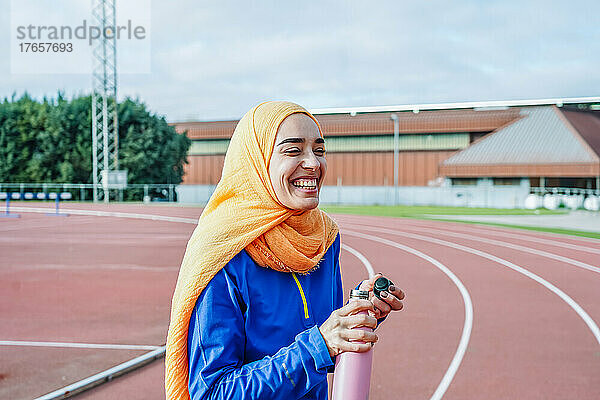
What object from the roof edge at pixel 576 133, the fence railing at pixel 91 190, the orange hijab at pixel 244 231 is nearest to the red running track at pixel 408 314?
the orange hijab at pixel 244 231

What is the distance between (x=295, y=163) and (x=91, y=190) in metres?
38.6

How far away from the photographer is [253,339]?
1.49 meters

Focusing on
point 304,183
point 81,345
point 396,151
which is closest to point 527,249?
point 81,345

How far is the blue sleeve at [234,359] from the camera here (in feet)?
4.46

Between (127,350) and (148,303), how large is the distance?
221 cm

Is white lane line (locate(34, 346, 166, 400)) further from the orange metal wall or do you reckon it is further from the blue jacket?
the orange metal wall

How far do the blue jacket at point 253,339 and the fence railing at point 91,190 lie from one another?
119 ft

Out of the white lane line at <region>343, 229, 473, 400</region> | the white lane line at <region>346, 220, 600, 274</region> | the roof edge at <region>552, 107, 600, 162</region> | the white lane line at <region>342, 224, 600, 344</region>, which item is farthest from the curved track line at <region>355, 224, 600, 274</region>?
the roof edge at <region>552, 107, 600, 162</region>

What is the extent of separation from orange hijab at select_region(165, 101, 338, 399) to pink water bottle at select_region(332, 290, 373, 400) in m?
0.28

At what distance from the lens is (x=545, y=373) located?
546 cm

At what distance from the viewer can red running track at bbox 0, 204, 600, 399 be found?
506 cm

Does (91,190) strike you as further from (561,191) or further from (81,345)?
(81,345)

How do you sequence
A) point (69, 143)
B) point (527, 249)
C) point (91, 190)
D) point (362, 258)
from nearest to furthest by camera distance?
1. point (362, 258)
2. point (527, 249)
3. point (91, 190)
4. point (69, 143)

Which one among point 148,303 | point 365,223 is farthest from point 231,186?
point 365,223
